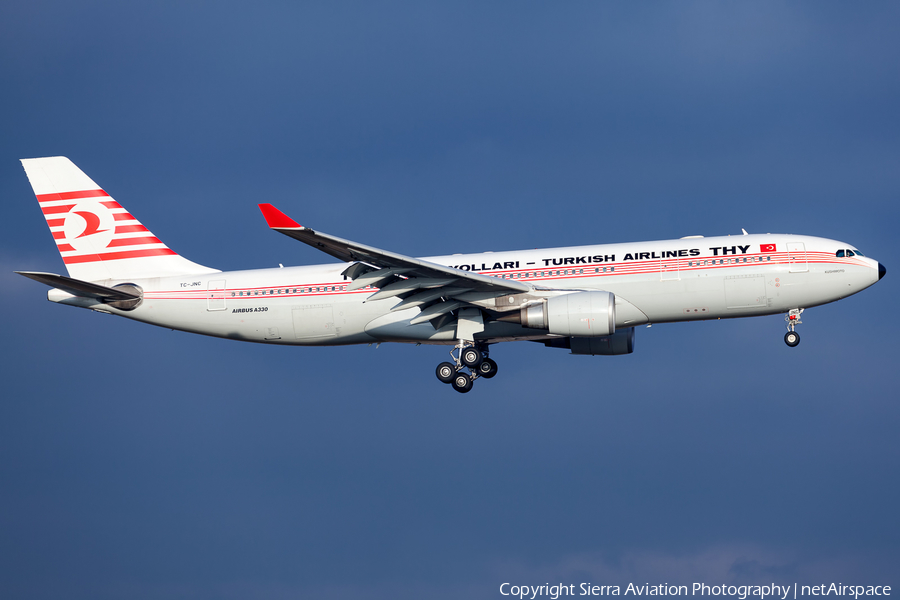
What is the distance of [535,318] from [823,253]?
431 inches

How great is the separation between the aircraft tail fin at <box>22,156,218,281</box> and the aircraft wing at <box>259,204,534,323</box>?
10142 mm

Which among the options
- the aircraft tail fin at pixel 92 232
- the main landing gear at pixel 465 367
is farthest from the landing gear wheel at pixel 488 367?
the aircraft tail fin at pixel 92 232

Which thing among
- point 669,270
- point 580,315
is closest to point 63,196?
point 580,315

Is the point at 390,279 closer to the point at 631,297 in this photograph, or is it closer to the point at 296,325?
the point at 296,325

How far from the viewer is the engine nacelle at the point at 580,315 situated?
1230 inches

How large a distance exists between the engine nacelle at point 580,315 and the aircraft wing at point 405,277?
1398mm

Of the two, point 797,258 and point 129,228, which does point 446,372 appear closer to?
point 797,258

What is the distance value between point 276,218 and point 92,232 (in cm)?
1634

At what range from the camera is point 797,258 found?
32.8 meters

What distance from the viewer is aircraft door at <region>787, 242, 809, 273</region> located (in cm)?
3272

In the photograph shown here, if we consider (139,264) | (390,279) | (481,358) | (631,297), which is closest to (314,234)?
(390,279)

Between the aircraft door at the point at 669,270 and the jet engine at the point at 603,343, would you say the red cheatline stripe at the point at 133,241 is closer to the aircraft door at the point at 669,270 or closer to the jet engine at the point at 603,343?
the jet engine at the point at 603,343

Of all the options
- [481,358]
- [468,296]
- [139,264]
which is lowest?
[481,358]

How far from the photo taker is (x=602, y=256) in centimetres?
3369
